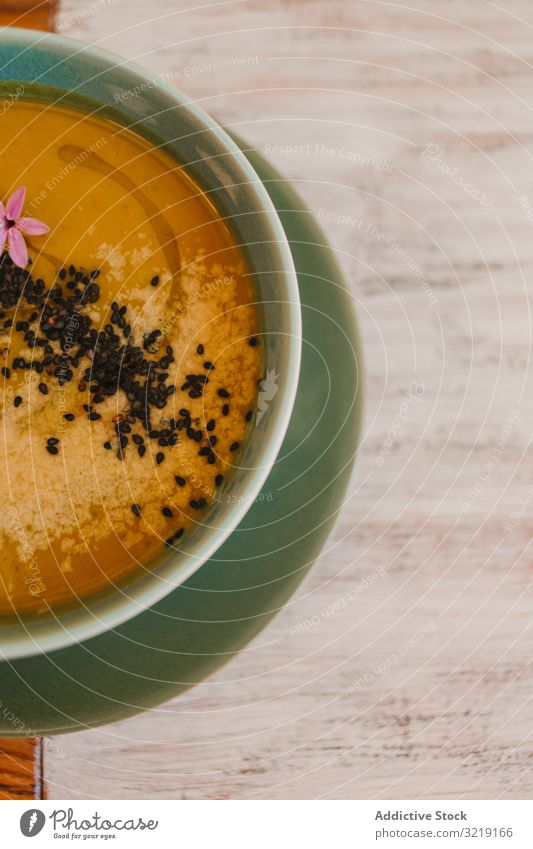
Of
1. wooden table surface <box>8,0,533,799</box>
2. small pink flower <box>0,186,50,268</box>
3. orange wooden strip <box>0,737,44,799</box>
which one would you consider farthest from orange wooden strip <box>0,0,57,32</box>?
orange wooden strip <box>0,737,44,799</box>

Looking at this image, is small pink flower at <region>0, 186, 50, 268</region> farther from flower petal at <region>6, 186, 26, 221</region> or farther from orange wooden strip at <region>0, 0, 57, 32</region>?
orange wooden strip at <region>0, 0, 57, 32</region>

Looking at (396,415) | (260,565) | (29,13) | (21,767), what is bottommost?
(21,767)

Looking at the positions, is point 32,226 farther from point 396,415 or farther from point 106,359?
point 396,415

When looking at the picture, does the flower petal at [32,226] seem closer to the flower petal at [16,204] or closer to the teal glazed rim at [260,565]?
the flower petal at [16,204]

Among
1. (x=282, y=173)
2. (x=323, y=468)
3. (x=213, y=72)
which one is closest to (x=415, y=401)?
(x=323, y=468)

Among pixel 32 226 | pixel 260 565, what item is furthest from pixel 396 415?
pixel 32 226

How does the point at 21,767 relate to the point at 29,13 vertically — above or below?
below
